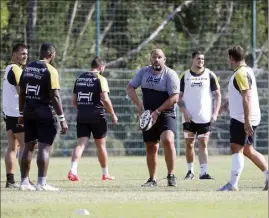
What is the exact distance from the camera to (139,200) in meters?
13.8

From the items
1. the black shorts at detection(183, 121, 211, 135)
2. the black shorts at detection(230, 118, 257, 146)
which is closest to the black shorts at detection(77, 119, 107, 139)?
the black shorts at detection(183, 121, 211, 135)

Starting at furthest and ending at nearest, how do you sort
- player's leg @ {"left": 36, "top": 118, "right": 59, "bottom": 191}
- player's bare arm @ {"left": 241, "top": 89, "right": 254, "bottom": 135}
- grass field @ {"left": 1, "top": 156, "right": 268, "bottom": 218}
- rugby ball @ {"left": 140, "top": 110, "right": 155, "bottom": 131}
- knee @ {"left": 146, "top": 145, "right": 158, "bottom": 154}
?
knee @ {"left": 146, "top": 145, "right": 158, "bottom": 154} → rugby ball @ {"left": 140, "top": 110, "right": 155, "bottom": 131} → player's leg @ {"left": 36, "top": 118, "right": 59, "bottom": 191} → player's bare arm @ {"left": 241, "top": 89, "right": 254, "bottom": 135} → grass field @ {"left": 1, "top": 156, "right": 268, "bottom": 218}

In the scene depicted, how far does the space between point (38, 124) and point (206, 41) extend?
19481mm

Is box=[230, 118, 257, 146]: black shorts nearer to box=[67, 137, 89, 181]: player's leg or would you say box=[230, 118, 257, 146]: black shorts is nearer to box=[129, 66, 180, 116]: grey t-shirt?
box=[129, 66, 180, 116]: grey t-shirt

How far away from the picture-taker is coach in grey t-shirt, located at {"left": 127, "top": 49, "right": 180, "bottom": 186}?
1692cm

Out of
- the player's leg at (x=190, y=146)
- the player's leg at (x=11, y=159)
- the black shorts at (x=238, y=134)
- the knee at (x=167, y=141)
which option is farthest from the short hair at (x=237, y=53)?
the player's leg at (x=190, y=146)

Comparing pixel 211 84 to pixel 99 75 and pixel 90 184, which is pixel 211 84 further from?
pixel 90 184

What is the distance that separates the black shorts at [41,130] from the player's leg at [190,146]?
4345mm

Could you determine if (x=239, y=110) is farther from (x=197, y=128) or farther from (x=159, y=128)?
(x=197, y=128)

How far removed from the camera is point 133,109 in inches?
1233

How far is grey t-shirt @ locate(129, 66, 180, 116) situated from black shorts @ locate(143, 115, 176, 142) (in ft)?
0.37

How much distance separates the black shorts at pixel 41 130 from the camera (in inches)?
614

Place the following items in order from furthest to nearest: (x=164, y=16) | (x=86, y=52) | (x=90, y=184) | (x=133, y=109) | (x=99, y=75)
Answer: (x=164, y=16) → (x=86, y=52) → (x=133, y=109) → (x=99, y=75) → (x=90, y=184)

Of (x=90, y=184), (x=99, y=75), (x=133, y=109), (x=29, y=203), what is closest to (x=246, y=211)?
(x=29, y=203)
